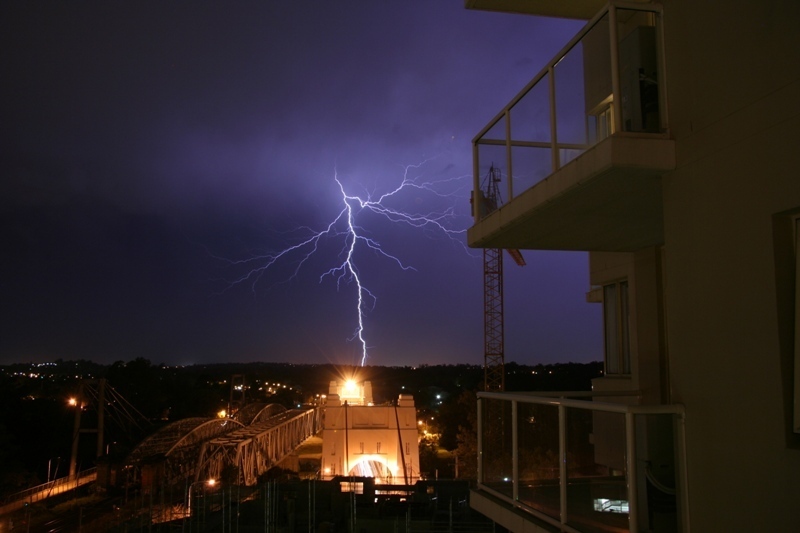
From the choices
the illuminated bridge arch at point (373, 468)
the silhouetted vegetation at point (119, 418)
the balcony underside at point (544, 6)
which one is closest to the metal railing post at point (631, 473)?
the balcony underside at point (544, 6)

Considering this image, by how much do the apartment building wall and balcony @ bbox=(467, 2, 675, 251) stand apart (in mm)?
214

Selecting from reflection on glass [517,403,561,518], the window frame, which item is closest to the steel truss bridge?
Result: the window frame

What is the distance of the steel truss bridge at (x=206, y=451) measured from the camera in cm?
2672

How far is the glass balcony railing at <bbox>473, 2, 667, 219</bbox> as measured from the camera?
3.33 m

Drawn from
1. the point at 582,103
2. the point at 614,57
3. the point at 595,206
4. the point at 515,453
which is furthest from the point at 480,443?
the point at 614,57

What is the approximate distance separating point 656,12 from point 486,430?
3.57 metres

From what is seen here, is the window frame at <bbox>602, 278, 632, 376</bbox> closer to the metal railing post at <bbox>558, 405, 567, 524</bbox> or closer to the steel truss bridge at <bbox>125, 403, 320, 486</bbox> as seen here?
the metal railing post at <bbox>558, 405, 567, 524</bbox>

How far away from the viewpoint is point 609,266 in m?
6.30

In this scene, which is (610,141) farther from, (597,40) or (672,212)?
(597,40)

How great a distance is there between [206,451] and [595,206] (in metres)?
27.0

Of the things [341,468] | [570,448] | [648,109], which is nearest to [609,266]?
[570,448]

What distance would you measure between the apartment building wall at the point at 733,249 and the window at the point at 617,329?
3145 mm

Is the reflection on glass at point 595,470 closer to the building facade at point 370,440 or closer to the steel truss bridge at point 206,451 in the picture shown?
the steel truss bridge at point 206,451

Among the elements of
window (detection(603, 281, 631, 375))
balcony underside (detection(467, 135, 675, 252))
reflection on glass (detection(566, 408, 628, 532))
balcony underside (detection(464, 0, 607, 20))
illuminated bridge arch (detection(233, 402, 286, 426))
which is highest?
balcony underside (detection(464, 0, 607, 20))
